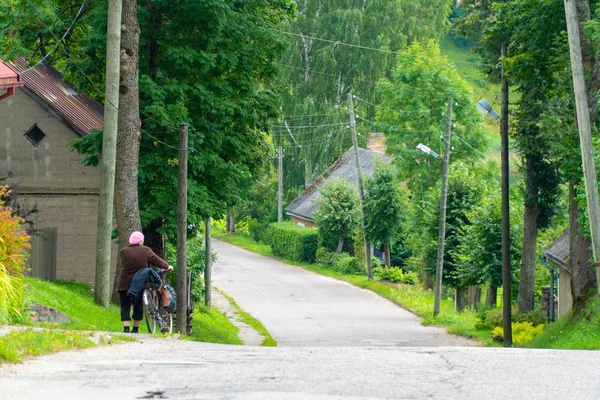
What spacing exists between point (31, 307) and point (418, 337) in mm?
18153

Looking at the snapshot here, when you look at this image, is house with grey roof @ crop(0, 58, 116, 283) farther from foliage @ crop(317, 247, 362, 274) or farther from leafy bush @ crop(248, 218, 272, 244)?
leafy bush @ crop(248, 218, 272, 244)

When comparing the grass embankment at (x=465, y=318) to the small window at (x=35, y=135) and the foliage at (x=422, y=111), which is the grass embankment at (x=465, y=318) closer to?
the foliage at (x=422, y=111)

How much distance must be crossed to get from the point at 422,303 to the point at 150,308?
2812 cm

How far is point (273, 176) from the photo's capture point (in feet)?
258

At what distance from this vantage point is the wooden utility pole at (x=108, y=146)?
21.9 m

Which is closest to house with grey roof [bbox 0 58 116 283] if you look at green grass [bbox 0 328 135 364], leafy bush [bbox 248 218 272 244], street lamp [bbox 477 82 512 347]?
street lamp [bbox 477 82 512 347]

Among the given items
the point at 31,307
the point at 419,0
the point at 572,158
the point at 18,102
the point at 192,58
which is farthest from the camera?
the point at 419,0

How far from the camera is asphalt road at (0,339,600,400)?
9250 millimetres

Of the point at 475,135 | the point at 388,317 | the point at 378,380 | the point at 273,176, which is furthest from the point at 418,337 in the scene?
the point at 273,176

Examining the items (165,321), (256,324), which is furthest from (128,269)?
Result: (256,324)

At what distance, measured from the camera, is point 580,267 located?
1018 inches

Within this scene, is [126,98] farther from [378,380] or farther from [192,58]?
[378,380]

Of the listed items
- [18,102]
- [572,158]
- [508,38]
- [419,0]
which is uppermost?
[419,0]

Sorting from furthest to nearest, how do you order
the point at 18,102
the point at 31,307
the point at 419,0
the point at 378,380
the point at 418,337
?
the point at 419,0, the point at 418,337, the point at 18,102, the point at 31,307, the point at 378,380
